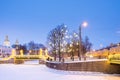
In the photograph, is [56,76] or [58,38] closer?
[56,76]

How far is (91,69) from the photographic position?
1751 inches

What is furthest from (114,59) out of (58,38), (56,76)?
(58,38)

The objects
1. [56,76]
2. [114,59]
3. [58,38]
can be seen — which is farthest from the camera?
[58,38]

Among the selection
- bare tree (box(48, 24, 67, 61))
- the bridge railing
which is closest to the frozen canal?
the bridge railing

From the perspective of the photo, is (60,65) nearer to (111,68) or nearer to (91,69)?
(91,69)

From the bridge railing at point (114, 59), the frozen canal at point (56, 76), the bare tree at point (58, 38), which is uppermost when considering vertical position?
the bare tree at point (58, 38)

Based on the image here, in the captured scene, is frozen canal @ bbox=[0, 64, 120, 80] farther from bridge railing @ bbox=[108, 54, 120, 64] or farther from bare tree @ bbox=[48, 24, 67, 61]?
bare tree @ bbox=[48, 24, 67, 61]

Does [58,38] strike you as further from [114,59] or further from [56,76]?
[56,76]

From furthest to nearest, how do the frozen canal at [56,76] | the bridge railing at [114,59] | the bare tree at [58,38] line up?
the bare tree at [58,38], the bridge railing at [114,59], the frozen canal at [56,76]

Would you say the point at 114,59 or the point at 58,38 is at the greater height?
the point at 58,38

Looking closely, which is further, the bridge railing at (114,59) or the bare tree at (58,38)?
the bare tree at (58,38)

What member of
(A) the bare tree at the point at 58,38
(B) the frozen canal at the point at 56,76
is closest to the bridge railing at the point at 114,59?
(B) the frozen canal at the point at 56,76

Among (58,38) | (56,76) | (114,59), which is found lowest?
(56,76)

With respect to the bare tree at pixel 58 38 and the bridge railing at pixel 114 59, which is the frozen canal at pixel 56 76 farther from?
the bare tree at pixel 58 38
